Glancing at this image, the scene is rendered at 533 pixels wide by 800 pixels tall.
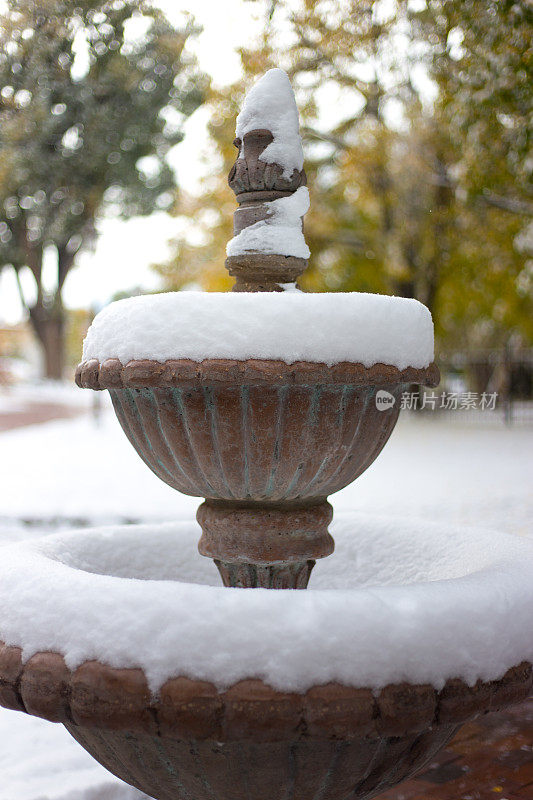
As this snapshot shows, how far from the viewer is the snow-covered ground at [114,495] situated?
3.03m

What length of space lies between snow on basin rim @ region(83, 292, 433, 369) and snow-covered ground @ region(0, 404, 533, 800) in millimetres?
1668

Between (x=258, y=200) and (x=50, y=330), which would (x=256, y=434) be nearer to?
(x=258, y=200)

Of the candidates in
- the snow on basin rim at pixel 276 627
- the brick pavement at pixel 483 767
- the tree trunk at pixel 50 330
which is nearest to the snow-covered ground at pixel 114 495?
the brick pavement at pixel 483 767

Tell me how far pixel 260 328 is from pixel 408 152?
14670 millimetres

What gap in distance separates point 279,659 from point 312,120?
16.6 m

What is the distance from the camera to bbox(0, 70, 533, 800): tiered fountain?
1.66 meters

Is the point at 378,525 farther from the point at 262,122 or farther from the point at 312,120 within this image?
the point at 312,120

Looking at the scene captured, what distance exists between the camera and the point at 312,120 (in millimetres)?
16891

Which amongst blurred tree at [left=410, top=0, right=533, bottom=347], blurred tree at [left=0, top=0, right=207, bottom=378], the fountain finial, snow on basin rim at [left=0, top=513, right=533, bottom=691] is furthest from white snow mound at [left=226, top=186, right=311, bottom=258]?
blurred tree at [left=0, top=0, right=207, bottom=378]

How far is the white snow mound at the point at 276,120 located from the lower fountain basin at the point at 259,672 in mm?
1424

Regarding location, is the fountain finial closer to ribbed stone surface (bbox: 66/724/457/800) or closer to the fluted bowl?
the fluted bowl

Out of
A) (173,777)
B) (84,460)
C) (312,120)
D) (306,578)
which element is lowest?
(84,460)

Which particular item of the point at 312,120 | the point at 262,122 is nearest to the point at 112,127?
the point at 312,120

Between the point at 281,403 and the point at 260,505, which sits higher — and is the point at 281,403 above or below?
above
